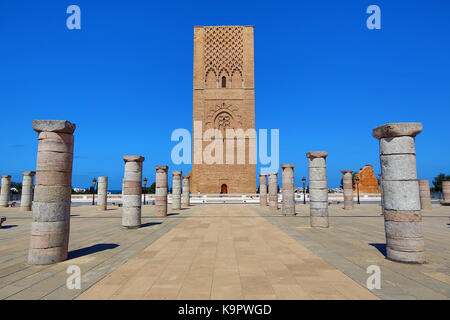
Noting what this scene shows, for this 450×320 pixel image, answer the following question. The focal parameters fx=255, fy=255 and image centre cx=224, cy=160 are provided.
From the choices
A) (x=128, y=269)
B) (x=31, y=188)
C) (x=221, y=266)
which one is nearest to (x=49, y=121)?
(x=128, y=269)

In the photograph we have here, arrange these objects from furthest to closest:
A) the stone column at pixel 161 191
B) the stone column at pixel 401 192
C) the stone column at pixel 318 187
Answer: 1. the stone column at pixel 161 191
2. the stone column at pixel 318 187
3. the stone column at pixel 401 192

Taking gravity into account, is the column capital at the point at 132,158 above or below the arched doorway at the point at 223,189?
above

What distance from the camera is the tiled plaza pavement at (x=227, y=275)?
363cm

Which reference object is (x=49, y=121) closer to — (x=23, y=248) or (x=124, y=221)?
(x=23, y=248)

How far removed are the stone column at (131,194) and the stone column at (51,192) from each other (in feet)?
14.8

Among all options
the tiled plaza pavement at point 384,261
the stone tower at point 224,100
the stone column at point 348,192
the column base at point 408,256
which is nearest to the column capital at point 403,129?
the column base at point 408,256

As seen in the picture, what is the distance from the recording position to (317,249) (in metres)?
6.32

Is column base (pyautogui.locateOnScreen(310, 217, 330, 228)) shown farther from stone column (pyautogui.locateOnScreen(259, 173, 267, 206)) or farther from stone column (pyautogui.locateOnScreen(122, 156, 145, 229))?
stone column (pyautogui.locateOnScreen(259, 173, 267, 206))

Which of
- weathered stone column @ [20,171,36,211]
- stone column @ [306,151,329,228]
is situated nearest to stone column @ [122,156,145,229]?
stone column @ [306,151,329,228]

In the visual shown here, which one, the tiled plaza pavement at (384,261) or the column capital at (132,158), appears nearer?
the tiled plaza pavement at (384,261)

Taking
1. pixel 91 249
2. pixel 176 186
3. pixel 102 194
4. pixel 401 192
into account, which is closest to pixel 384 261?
pixel 401 192

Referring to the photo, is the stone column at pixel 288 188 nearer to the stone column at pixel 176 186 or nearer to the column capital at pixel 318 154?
the column capital at pixel 318 154

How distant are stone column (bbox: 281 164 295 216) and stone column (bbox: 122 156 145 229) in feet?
25.6

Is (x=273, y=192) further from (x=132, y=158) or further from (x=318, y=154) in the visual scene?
(x=132, y=158)
